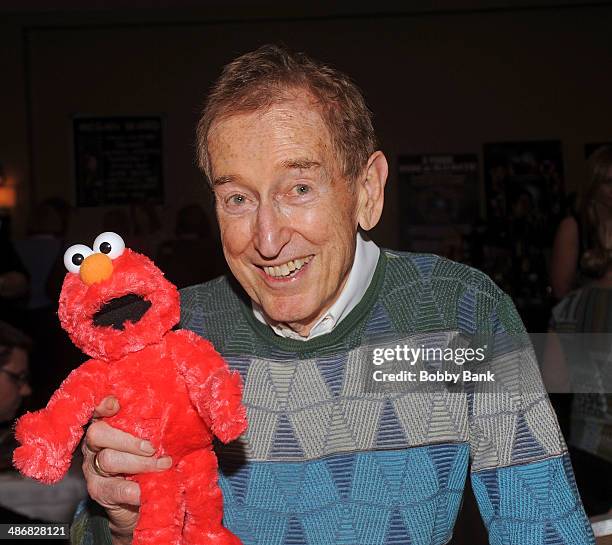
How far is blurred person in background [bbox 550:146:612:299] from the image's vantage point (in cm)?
230

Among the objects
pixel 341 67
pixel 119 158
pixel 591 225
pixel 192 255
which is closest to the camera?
pixel 591 225

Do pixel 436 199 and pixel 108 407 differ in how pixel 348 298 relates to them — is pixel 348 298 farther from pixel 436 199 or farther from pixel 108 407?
pixel 436 199

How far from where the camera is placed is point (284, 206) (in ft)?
3.66

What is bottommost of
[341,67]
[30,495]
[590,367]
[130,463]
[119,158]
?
A: [30,495]

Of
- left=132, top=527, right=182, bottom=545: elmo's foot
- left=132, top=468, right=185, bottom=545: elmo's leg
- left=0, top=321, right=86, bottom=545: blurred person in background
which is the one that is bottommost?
left=0, top=321, right=86, bottom=545: blurred person in background

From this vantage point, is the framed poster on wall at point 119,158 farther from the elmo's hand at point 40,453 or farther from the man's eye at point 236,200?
the elmo's hand at point 40,453

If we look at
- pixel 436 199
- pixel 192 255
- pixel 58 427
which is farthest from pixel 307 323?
pixel 436 199

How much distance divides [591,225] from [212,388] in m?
1.72

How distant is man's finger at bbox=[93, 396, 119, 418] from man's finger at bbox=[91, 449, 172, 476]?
0.05m

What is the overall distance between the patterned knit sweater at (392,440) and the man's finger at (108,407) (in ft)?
0.86

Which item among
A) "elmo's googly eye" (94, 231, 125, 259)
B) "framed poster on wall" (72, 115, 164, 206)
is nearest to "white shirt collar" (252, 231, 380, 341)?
"elmo's googly eye" (94, 231, 125, 259)

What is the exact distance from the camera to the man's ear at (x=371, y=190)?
124cm

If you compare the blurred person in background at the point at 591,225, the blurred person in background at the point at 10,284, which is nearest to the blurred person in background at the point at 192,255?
the blurred person in background at the point at 10,284

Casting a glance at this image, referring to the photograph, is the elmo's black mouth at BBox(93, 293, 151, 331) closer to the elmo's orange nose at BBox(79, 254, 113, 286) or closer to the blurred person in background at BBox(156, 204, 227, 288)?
the elmo's orange nose at BBox(79, 254, 113, 286)
